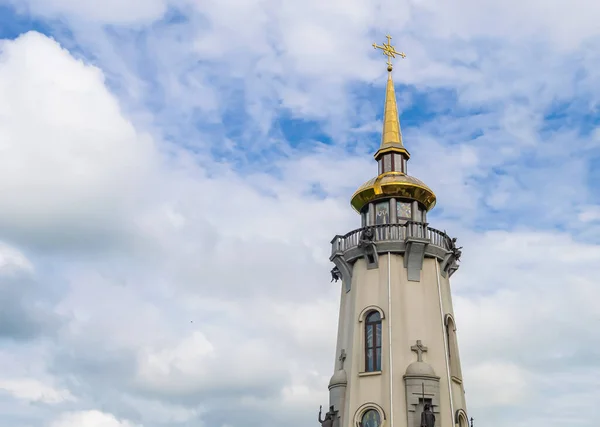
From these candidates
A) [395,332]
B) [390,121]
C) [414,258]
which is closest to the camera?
[395,332]

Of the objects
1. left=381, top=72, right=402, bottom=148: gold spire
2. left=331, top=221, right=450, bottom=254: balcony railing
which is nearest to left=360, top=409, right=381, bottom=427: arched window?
left=331, top=221, right=450, bottom=254: balcony railing

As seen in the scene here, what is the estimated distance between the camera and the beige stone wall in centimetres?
3234

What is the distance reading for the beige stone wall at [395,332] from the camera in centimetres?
3234

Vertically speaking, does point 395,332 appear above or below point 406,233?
below

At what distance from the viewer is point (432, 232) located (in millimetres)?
35656

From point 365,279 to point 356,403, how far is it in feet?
19.4

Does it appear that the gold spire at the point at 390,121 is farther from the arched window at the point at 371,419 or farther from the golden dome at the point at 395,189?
the arched window at the point at 371,419

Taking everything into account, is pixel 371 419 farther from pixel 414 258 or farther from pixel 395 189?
pixel 395 189

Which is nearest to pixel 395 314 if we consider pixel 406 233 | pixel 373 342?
pixel 373 342

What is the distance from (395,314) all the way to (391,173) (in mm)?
7478

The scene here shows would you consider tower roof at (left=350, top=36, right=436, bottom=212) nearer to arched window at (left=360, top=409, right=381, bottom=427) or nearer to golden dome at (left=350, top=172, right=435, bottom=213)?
golden dome at (left=350, top=172, right=435, bottom=213)

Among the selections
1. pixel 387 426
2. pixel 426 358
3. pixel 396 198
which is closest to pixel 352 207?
pixel 396 198

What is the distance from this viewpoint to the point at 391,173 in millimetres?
37250

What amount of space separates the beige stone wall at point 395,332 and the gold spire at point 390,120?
652cm
